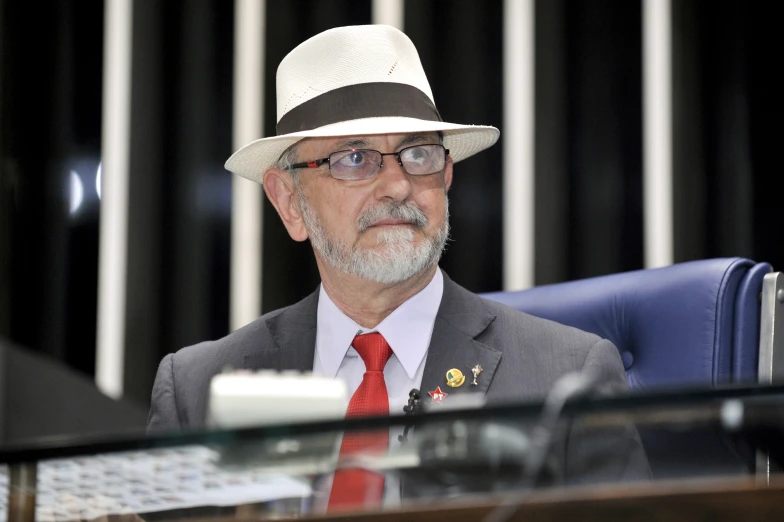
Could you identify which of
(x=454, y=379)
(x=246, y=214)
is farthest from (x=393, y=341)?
(x=246, y=214)

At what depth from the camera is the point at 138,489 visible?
0.65 metres

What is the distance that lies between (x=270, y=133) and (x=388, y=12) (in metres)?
0.50

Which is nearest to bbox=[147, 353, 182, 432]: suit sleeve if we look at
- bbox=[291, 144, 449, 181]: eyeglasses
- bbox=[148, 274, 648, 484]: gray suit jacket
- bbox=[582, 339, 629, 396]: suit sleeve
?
bbox=[148, 274, 648, 484]: gray suit jacket

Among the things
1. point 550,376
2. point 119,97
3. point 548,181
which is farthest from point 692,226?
point 119,97

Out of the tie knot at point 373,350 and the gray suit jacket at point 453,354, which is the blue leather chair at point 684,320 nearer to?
the gray suit jacket at point 453,354

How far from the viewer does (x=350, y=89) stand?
5.87 ft

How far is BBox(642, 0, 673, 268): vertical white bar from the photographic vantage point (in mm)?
2574

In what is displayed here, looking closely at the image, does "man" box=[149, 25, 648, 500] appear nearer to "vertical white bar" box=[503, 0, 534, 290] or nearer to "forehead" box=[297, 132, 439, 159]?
"forehead" box=[297, 132, 439, 159]

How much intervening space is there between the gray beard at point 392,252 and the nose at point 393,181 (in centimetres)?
2

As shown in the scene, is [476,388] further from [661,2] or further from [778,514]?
[661,2]

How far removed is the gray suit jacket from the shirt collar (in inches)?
0.7

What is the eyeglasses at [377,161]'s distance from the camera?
68.6 inches

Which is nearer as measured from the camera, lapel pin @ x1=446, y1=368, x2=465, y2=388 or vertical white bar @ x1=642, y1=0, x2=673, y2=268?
lapel pin @ x1=446, y1=368, x2=465, y2=388

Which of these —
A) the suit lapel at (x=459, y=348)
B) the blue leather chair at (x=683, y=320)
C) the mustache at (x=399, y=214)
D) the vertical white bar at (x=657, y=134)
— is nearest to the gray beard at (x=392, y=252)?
the mustache at (x=399, y=214)
